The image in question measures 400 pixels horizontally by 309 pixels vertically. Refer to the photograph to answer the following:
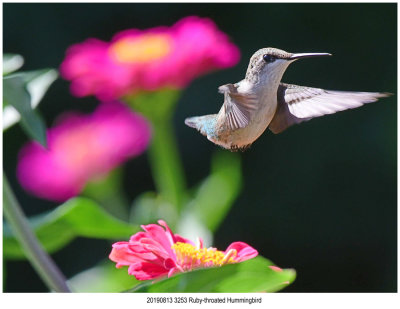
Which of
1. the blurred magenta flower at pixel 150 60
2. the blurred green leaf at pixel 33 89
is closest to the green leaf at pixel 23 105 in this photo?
the blurred green leaf at pixel 33 89

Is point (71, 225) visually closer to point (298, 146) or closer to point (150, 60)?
point (150, 60)

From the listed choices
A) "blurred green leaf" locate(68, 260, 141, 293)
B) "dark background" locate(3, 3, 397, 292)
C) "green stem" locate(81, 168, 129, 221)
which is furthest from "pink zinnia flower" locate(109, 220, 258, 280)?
"dark background" locate(3, 3, 397, 292)

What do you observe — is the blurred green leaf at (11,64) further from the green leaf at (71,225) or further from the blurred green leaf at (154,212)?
the blurred green leaf at (154,212)

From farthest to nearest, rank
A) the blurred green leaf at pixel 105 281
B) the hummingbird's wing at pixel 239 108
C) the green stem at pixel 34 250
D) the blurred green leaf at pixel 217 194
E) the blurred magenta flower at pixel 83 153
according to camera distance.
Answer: the blurred magenta flower at pixel 83 153 < the blurred green leaf at pixel 217 194 < the blurred green leaf at pixel 105 281 < the green stem at pixel 34 250 < the hummingbird's wing at pixel 239 108

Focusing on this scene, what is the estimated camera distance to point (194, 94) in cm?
132

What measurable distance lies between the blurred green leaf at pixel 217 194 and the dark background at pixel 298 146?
0.34m

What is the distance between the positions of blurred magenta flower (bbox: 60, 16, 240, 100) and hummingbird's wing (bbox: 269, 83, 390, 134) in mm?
212

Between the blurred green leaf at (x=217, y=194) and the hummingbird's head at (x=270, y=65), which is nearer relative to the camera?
the hummingbird's head at (x=270, y=65)

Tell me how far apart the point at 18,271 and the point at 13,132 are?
0.25 metres

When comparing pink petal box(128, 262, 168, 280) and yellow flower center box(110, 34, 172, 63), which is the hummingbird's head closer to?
pink petal box(128, 262, 168, 280)

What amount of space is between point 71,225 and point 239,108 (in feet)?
1.12

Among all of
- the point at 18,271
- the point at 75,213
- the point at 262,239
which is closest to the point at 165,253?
the point at 75,213

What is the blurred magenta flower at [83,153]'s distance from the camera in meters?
0.98
